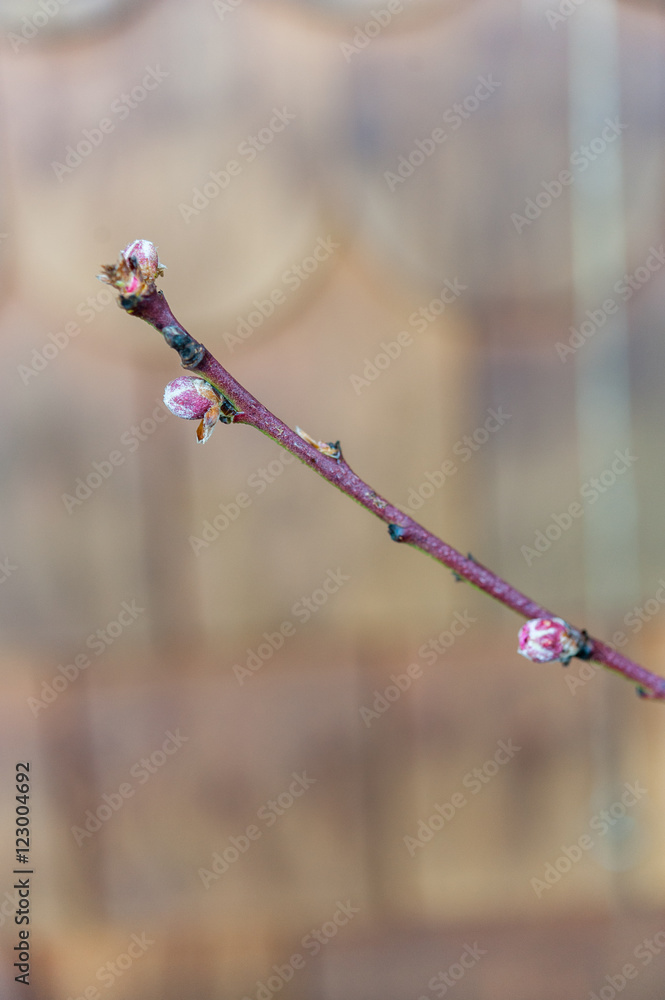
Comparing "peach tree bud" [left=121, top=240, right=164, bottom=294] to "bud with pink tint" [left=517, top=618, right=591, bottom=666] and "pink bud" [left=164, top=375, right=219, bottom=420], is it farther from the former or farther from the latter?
"bud with pink tint" [left=517, top=618, right=591, bottom=666]

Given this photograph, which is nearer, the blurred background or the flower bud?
the flower bud

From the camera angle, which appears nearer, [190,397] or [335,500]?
[190,397]

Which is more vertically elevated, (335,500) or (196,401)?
(196,401)

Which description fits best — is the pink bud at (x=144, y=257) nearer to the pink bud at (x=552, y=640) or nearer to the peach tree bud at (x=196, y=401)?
the peach tree bud at (x=196, y=401)

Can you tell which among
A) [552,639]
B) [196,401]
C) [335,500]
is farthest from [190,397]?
[335,500]

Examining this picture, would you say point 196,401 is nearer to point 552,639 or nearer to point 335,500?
point 552,639

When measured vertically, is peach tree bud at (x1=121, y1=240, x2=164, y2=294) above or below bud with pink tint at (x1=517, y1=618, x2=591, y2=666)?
above

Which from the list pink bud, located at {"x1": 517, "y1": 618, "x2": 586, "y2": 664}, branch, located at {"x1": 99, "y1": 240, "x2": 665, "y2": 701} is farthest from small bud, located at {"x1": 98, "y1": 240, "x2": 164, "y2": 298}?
pink bud, located at {"x1": 517, "y1": 618, "x2": 586, "y2": 664}
